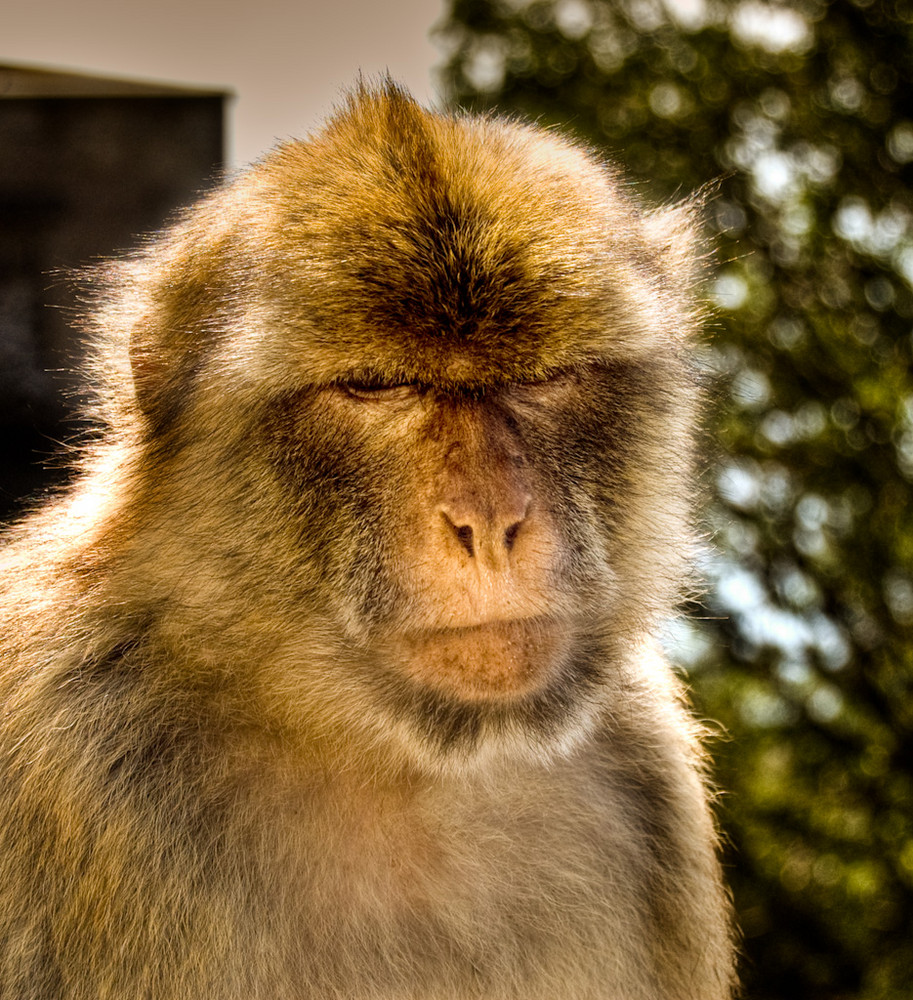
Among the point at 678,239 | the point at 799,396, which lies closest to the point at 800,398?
the point at 799,396

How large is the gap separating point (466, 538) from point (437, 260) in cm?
39

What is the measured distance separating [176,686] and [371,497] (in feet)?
1.30

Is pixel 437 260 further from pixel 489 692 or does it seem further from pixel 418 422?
pixel 489 692

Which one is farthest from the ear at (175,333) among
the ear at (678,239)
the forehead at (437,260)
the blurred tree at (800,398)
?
the blurred tree at (800,398)

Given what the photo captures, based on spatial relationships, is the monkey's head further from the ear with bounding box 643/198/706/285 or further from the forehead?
the ear with bounding box 643/198/706/285

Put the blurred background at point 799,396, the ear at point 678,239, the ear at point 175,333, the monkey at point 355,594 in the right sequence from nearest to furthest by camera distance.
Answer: the monkey at point 355,594 → the ear at point 175,333 → the ear at point 678,239 → the blurred background at point 799,396

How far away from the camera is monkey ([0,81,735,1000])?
142 cm

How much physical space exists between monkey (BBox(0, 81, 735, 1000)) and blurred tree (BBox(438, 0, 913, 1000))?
1757 millimetres

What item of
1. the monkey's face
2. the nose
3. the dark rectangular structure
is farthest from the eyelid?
the dark rectangular structure

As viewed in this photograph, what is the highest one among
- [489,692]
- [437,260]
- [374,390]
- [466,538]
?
[437,260]

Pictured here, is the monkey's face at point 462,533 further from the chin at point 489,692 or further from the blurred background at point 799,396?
the blurred background at point 799,396

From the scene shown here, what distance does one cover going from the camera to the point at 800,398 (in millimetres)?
3721

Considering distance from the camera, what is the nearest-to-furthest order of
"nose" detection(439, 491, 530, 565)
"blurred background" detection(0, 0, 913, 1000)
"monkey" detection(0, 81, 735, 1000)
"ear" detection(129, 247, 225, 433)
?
1. "nose" detection(439, 491, 530, 565)
2. "monkey" detection(0, 81, 735, 1000)
3. "ear" detection(129, 247, 225, 433)
4. "blurred background" detection(0, 0, 913, 1000)

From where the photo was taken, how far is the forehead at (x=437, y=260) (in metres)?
1.45
